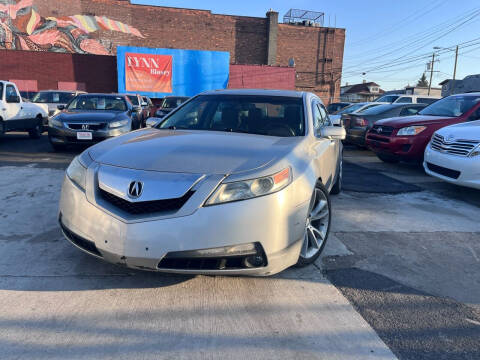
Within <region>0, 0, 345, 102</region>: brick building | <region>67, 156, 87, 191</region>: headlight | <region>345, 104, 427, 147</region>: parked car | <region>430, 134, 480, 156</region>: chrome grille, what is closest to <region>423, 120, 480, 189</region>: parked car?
<region>430, 134, 480, 156</region>: chrome grille

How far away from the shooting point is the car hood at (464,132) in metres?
5.47

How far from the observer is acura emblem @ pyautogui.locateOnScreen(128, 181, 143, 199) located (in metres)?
2.35

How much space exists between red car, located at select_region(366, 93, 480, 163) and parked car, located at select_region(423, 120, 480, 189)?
1456 millimetres

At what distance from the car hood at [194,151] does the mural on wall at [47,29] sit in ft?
102

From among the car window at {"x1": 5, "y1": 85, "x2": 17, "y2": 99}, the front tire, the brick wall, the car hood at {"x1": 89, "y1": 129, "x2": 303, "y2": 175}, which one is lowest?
the front tire

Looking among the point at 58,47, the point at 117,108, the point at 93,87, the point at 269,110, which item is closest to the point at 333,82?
the point at 93,87

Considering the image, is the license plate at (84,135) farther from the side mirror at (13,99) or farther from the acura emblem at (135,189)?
the acura emblem at (135,189)

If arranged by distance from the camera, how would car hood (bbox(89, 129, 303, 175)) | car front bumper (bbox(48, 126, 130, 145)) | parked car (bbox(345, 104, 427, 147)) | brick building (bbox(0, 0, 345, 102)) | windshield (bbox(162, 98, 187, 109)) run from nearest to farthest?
car hood (bbox(89, 129, 303, 175)), car front bumper (bbox(48, 126, 130, 145)), parked car (bbox(345, 104, 427, 147)), windshield (bbox(162, 98, 187, 109)), brick building (bbox(0, 0, 345, 102))

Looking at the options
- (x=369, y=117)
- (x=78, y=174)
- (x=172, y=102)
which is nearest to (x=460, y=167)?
(x=78, y=174)

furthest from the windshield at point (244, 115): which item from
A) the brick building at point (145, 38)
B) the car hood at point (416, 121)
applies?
the brick building at point (145, 38)

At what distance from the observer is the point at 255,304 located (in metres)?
2.53

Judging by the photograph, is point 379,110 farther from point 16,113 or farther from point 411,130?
point 16,113

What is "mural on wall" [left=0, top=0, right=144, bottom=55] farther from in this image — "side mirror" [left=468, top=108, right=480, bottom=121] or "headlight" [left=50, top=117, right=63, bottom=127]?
"side mirror" [left=468, top=108, right=480, bottom=121]

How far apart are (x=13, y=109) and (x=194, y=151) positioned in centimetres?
898
